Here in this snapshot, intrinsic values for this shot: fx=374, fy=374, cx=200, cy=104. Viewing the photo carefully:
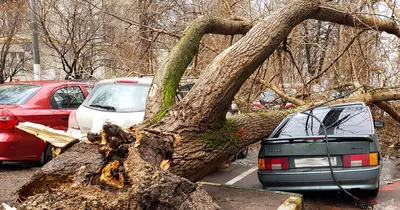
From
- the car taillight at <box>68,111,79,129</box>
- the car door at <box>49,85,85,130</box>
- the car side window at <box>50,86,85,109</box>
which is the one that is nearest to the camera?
the car taillight at <box>68,111,79,129</box>

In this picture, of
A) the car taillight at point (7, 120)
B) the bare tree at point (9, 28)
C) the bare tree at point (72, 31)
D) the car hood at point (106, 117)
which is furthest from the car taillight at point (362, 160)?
the bare tree at point (9, 28)

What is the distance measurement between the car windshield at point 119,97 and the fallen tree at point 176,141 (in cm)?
46

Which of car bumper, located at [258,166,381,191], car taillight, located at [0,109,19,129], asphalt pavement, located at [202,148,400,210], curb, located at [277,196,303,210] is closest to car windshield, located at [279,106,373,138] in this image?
car bumper, located at [258,166,381,191]

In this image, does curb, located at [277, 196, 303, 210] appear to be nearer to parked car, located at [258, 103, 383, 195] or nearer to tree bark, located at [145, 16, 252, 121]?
parked car, located at [258, 103, 383, 195]

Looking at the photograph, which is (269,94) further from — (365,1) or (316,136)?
(316,136)

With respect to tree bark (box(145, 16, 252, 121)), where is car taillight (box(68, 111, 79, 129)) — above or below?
below

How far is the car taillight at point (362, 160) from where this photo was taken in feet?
15.4

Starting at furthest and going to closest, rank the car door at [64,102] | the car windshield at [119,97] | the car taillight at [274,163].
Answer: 1. the car door at [64,102]
2. the car windshield at [119,97]
3. the car taillight at [274,163]

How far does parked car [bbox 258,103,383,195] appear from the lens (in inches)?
185

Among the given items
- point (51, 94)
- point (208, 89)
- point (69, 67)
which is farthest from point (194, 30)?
point (69, 67)

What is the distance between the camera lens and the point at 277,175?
5.04m

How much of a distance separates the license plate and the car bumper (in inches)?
2.6

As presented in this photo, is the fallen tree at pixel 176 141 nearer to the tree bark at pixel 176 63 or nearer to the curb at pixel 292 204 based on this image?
the tree bark at pixel 176 63

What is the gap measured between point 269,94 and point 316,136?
483 centimetres
